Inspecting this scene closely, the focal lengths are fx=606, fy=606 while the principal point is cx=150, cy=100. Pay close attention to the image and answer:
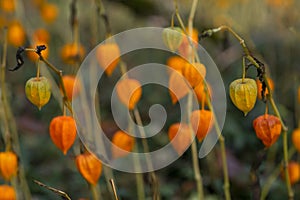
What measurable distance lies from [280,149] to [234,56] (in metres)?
0.96

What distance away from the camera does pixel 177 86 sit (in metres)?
1.53

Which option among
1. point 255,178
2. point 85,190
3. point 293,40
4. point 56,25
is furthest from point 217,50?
point 255,178

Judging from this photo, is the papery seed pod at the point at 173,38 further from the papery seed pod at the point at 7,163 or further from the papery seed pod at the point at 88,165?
the papery seed pod at the point at 7,163

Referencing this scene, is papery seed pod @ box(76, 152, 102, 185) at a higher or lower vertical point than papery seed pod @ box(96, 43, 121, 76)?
lower

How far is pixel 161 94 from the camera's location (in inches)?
133

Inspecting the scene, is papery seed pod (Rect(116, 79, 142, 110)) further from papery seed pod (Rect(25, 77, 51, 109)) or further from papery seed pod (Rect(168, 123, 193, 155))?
papery seed pod (Rect(25, 77, 51, 109))

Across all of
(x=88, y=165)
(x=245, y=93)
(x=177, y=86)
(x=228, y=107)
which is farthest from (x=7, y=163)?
(x=228, y=107)

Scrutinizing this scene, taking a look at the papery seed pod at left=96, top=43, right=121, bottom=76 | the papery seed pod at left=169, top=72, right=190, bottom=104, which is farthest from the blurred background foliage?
the papery seed pod at left=169, top=72, right=190, bottom=104

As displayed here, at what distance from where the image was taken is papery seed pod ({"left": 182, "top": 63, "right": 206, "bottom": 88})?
4.44 feet

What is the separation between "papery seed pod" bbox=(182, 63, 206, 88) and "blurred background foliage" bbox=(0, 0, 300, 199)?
1.82 feet

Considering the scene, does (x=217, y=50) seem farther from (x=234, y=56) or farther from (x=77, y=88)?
(x=77, y=88)

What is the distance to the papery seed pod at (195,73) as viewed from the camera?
53.3 inches

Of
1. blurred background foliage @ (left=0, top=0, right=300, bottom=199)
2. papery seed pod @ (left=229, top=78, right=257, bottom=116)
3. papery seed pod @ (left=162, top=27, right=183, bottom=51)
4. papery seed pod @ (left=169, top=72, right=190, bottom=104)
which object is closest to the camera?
papery seed pod @ (left=229, top=78, right=257, bottom=116)

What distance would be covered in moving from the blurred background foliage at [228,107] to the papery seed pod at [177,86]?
434 mm
